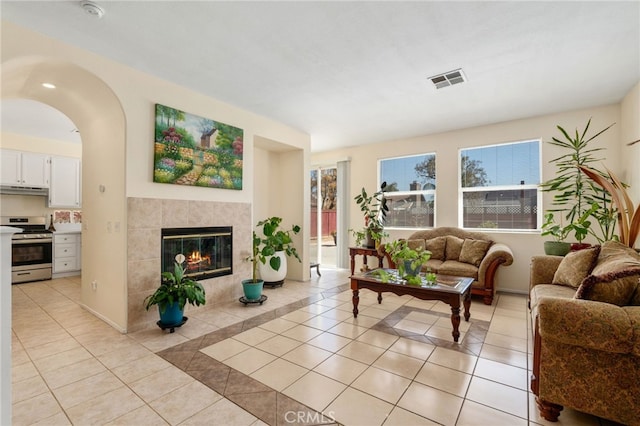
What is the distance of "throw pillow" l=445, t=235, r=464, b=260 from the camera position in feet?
15.2

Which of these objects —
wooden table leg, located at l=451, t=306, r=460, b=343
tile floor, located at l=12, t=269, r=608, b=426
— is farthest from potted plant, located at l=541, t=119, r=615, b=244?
wooden table leg, located at l=451, t=306, r=460, b=343

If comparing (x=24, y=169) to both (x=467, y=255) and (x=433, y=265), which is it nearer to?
(x=433, y=265)

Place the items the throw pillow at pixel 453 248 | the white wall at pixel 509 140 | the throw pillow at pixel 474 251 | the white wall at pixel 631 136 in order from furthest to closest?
the throw pillow at pixel 453 248
the throw pillow at pixel 474 251
the white wall at pixel 509 140
the white wall at pixel 631 136

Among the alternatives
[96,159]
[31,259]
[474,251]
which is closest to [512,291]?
[474,251]

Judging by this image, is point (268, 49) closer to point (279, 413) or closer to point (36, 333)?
point (279, 413)

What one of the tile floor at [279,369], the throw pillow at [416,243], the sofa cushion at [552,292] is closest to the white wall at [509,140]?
the throw pillow at [416,243]

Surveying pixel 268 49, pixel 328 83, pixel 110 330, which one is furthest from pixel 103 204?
pixel 328 83

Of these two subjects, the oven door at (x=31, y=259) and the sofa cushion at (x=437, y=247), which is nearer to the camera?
the sofa cushion at (x=437, y=247)

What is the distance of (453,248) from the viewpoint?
468 centimetres

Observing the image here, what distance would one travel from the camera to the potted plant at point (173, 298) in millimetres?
2955

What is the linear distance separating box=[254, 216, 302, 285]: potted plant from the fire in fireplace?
530 mm

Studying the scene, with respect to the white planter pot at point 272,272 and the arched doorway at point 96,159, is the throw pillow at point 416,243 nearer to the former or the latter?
the white planter pot at point 272,272

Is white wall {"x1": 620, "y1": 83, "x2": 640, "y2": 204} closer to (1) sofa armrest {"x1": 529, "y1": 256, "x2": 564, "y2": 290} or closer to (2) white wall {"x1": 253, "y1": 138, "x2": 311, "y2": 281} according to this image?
(1) sofa armrest {"x1": 529, "y1": 256, "x2": 564, "y2": 290}

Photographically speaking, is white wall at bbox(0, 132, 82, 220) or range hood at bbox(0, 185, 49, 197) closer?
range hood at bbox(0, 185, 49, 197)
